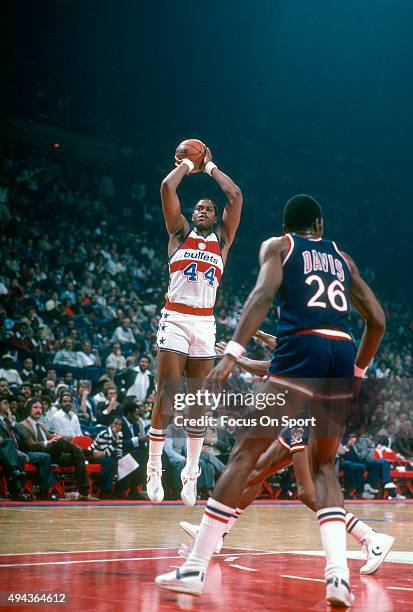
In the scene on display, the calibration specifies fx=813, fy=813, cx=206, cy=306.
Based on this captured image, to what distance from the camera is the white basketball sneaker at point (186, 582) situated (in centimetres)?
422

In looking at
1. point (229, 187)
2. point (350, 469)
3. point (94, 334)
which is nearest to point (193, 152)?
point (229, 187)

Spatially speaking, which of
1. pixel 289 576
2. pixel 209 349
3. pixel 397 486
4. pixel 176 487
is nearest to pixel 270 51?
pixel 397 486

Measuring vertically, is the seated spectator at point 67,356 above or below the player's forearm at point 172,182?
above

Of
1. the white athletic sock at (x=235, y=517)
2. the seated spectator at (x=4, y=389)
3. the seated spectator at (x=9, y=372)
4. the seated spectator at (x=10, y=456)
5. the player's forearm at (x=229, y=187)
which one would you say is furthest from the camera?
the seated spectator at (x=9, y=372)

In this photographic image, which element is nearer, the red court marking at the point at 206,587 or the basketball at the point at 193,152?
the red court marking at the point at 206,587

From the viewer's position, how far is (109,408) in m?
13.2

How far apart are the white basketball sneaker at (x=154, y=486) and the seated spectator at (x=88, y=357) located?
8.27 metres

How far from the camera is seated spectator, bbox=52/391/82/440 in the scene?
12.5 meters

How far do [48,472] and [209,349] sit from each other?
5586 millimetres

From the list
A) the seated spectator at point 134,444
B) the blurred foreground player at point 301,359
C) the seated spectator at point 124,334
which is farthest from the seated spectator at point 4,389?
the blurred foreground player at point 301,359

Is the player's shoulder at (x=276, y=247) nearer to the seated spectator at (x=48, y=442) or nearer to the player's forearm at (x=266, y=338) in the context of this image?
the player's forearm at (x=266, y=338)

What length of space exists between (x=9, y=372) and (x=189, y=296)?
24.2ft

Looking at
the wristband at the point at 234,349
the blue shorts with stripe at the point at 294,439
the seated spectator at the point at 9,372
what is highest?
the seated spectator at the point at 9,372

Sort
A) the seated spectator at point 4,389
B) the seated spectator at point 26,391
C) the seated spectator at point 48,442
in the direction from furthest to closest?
the seated spectator at point 26,391, the seated spectator at point 4,389, the seated spectator at point 48,442
